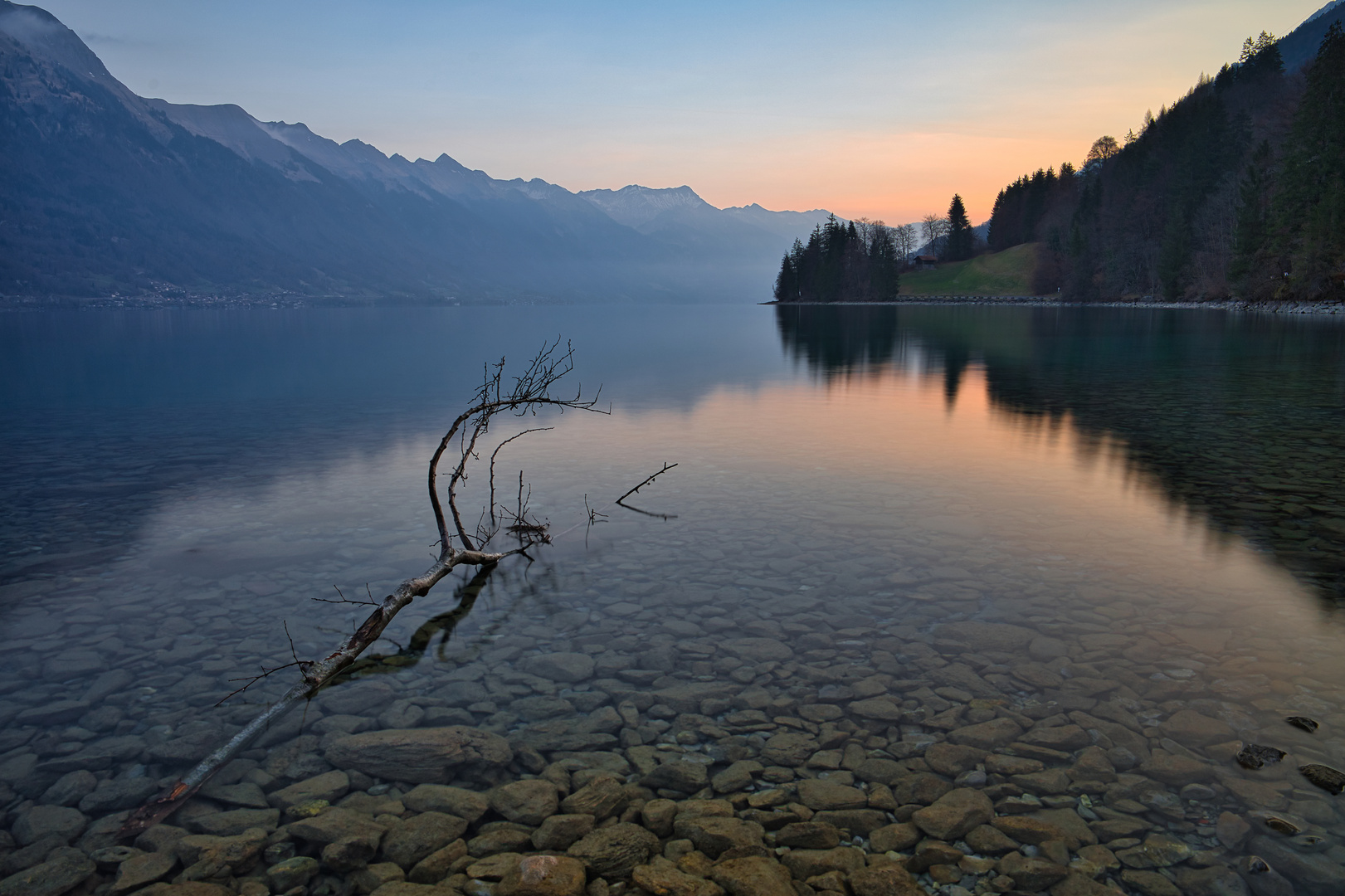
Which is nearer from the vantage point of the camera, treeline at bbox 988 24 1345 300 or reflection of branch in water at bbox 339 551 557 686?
reflection of branch in water at bbox 339 551 557 686

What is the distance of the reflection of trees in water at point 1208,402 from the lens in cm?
1555

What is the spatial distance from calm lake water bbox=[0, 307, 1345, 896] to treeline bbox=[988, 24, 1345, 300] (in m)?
84.1

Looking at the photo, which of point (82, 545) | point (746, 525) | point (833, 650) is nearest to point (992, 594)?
point (833, 650)

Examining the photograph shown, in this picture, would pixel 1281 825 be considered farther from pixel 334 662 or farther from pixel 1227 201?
pixel 1227 201

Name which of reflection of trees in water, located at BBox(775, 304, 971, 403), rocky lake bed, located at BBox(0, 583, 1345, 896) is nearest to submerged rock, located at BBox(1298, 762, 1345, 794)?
rocky lake bed, located at BBox(0, 583, 1345, 896)

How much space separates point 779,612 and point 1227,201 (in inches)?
5895

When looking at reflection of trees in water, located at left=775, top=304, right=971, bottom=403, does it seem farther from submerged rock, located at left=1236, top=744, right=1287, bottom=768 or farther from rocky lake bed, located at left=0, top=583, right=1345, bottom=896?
submerged rock, located at left=1236, top=744, right=1287, bottom=768

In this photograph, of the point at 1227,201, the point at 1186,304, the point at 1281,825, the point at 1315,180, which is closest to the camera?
the point at 1281,825

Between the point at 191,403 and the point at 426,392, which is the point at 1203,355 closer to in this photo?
the point at 426,392

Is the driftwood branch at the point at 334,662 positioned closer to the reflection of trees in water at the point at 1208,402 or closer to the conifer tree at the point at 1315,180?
the reflection of trees in water at the point at 1208,402

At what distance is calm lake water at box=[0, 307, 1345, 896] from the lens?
755 cm

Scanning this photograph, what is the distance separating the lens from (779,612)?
11.3m

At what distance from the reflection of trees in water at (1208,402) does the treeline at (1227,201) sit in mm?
26199

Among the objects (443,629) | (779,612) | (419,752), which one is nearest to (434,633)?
(443,629)
